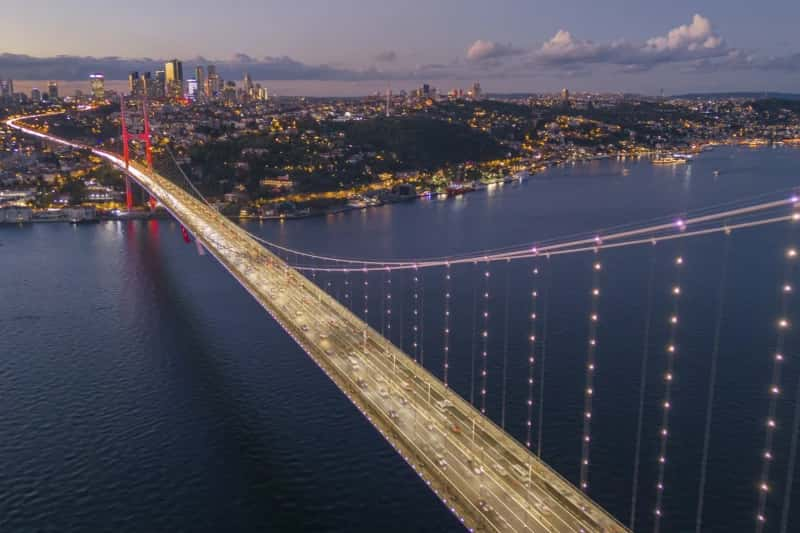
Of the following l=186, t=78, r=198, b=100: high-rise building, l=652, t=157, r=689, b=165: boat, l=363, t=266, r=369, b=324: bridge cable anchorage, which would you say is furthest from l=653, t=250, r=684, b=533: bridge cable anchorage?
l=186, t=78, r=198, b=100: high-rise building

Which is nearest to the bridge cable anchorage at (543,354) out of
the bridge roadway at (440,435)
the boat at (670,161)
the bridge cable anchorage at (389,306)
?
the bridge roadway at (440,435)

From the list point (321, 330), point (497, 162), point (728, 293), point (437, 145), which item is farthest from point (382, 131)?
point (321, 330)

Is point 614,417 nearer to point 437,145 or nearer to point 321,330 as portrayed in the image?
point 321,330

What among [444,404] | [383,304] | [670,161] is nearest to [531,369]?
[444,404]

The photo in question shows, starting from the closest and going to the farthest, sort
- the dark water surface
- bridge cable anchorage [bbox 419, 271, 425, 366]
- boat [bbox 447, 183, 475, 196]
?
the dark water surface → bridge cable anchorage [bbox 419, 271, 425, 366] → boat [bbox 447, 183, 475, 196]

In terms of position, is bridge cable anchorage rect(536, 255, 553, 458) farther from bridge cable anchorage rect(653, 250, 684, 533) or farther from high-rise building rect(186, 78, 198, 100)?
high-rise building rect(186, 78, 198, 100)

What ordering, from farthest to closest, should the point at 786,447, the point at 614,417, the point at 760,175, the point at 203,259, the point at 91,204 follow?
1. the point at 760,175
2. the point at 91,204
3. the point at 203,259
4. the point at 614,417
5. the point at 786,447
